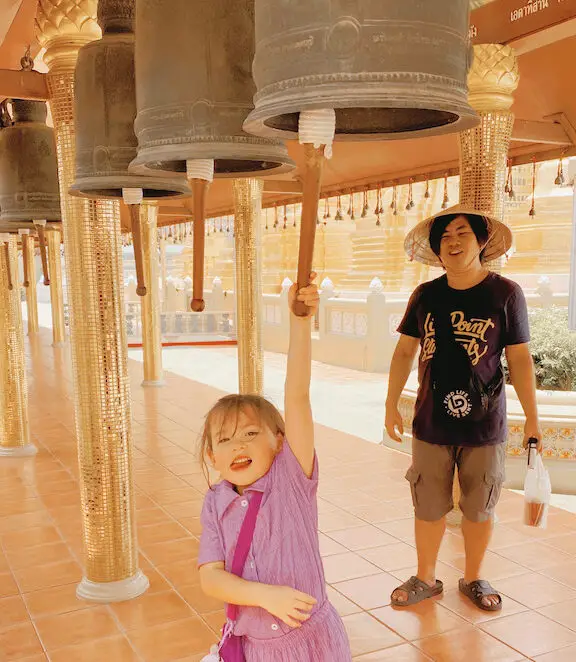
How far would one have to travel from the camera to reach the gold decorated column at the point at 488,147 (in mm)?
4035

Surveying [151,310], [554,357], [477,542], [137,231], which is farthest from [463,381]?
[151,310]

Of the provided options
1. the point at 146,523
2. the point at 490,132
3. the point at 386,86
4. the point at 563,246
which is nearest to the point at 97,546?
the point at 146,523

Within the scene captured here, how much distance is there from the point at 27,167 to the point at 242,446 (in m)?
1.94

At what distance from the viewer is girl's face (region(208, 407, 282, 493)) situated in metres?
1.60

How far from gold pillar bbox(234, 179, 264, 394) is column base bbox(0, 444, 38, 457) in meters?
2.12

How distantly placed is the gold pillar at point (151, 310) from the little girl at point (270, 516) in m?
7.90

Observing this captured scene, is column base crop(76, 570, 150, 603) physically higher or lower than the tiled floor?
higher

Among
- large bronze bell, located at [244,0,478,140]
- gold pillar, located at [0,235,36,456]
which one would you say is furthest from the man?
gold pillar, located at [0,235,36,456]

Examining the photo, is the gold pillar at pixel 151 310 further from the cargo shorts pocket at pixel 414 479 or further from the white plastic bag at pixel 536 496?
the white plastic bag at pixel 536 496

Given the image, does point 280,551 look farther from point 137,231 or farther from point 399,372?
point 399,372

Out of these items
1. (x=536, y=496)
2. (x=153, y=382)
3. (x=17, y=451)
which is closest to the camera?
(x=536, y=496)

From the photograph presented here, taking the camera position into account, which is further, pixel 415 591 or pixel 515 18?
pixel 515 18

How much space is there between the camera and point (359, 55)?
1078 millimetres

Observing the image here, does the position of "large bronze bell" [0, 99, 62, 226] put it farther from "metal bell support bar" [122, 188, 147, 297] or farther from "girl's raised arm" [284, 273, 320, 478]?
"girl's raised arm" [284, 273, 320, 478]
